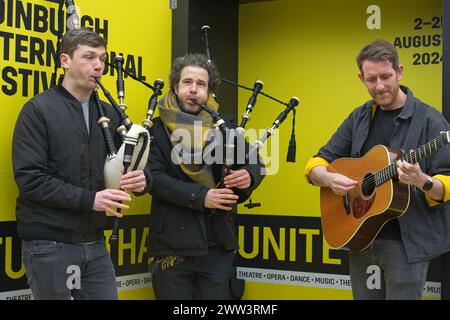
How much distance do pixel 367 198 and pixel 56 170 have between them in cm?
150

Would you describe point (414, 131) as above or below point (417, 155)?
above

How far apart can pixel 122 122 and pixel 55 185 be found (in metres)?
0.54

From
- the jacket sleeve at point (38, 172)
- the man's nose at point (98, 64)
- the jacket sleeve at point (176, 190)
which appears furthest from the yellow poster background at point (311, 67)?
the jacket sleeve at point (38, 172)

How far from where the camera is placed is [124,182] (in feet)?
10.5

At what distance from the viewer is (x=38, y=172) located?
2992 mm

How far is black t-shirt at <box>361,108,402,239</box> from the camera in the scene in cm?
331

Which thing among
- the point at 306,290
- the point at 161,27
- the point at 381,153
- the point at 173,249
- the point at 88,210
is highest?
the point at 161,27

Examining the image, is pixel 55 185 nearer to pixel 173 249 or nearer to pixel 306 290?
pixel 173 249

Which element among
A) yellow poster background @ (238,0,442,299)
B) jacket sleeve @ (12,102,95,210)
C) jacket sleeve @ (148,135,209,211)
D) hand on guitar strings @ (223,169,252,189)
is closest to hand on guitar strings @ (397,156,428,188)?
hand on guitar strings @ (223,169,252,189)

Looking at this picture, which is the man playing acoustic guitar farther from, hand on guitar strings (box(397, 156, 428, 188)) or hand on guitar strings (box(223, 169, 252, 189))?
hand on guitar strings (box(223, 169, 252, 189))

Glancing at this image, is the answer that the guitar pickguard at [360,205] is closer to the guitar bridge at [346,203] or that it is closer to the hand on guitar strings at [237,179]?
the guitar bridge at [346,203]

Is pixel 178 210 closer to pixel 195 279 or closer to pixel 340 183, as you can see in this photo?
pixel 195 279

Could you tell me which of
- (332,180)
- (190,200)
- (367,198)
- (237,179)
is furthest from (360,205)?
Answer: (190,200)

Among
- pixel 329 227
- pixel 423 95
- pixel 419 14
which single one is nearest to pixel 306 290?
pixel 329 227
